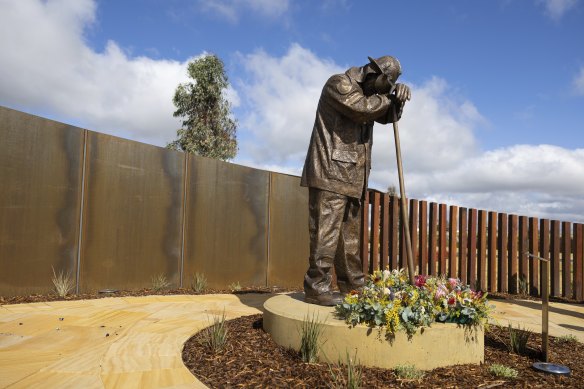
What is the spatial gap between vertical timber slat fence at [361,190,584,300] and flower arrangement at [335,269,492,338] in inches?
185

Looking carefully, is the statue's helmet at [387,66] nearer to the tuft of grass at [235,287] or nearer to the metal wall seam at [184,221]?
the metal wall seam at [184,221]

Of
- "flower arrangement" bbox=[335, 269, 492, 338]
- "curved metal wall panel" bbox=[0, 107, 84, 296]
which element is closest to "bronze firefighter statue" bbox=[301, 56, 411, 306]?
"flower arrangement" bbox=[335, 269, 492, 338]

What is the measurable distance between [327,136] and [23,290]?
436cm

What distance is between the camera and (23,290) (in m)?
5.70

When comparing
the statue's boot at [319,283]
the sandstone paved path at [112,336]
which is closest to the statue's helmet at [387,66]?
the statue's boot at [319,283]

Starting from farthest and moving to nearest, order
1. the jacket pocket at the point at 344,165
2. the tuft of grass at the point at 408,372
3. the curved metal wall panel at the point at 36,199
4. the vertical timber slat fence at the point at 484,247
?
1. the vertical timber slat fence at the point at 484,247
2. the curved metal wall panel at the point at 36,199
3. the jacket pocket at the point at 344,165
4. the tuft of grass at the point at 408,372

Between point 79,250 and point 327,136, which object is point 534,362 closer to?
point 327,136

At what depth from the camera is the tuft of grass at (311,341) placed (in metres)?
3.35

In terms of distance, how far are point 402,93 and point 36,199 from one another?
4.75 m

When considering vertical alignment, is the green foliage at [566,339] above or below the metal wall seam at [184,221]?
below

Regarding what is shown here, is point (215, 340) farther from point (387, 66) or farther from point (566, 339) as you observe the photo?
point (566, 339)

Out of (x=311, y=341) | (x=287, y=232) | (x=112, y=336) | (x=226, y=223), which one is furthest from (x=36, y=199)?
(x=287, y=232)

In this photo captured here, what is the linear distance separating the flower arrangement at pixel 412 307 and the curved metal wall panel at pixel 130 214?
4.12 metres

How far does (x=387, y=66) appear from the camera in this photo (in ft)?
14.2
